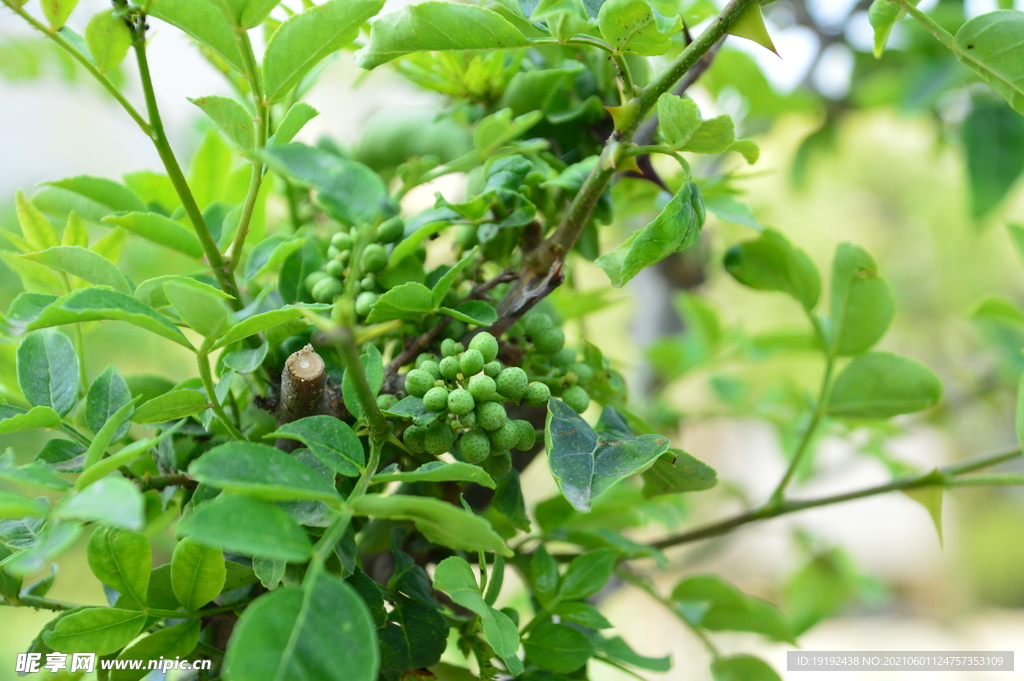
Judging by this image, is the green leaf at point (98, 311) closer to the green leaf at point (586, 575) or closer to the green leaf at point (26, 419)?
the green leaf at point (26, 419)

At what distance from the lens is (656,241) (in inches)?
8.2

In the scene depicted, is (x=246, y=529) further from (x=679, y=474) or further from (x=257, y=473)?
(x=679, y=474)

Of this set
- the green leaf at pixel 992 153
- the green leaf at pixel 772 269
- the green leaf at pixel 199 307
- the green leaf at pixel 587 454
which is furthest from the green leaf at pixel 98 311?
the green leaf at pixel 992 153

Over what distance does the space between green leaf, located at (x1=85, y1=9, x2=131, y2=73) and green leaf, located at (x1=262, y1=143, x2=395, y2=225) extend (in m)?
0.10

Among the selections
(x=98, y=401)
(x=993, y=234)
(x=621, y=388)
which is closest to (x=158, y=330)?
(x=98, y=401)

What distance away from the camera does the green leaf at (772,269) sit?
0.34m

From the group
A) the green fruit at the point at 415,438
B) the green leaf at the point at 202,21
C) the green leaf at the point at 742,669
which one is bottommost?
the green leaf at the point at 742,669

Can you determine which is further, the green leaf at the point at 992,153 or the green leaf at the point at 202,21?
the green leaf at the point at 992,153

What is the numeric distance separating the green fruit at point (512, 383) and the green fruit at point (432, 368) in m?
0.02

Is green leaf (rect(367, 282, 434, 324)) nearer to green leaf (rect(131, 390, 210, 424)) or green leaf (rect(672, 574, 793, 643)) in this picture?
green leaf (rect(131, 390, 210, 424))

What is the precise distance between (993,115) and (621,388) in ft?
1.91

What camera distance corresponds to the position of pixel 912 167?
7.48 feet

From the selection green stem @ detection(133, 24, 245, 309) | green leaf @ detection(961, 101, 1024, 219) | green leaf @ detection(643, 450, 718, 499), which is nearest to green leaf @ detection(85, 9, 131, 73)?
green stem @ detection(133, 24, 245, 309)

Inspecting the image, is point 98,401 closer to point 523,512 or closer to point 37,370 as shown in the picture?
point 37,370
